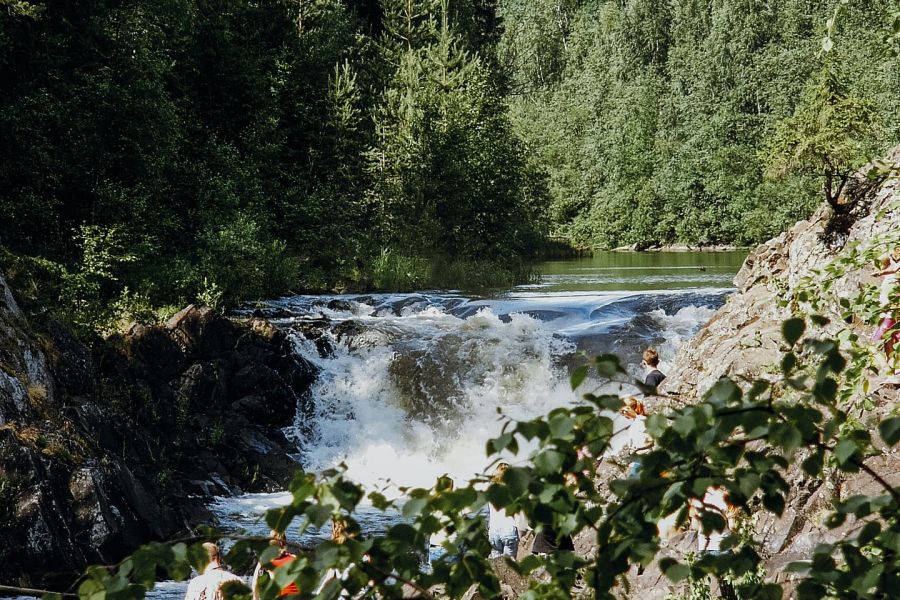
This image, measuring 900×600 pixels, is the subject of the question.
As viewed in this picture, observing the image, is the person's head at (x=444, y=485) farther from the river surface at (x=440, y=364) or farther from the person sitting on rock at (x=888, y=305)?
the river surface at (x=440, y=364)

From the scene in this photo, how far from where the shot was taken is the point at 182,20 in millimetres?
24922

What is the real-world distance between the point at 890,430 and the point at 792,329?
29cm

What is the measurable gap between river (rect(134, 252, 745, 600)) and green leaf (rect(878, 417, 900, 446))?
12289 millimetres

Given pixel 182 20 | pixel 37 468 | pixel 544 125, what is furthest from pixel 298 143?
pixel 544 125

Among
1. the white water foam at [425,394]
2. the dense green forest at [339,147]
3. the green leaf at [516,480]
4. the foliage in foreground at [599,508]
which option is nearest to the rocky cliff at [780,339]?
the dense green forest at [339,147]

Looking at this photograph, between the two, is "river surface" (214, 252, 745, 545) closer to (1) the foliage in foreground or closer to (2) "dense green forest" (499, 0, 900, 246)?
(1) the foliage in foreground

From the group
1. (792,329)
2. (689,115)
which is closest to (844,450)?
(792,329)

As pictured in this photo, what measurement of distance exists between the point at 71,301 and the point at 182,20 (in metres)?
11.5

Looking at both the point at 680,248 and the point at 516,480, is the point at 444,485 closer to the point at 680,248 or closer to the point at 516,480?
the point at 516,480

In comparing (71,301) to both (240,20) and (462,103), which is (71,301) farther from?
(462,103)

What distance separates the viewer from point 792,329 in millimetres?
2084

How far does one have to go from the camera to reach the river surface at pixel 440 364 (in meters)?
16.4

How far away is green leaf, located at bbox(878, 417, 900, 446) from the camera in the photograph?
6.31 feet

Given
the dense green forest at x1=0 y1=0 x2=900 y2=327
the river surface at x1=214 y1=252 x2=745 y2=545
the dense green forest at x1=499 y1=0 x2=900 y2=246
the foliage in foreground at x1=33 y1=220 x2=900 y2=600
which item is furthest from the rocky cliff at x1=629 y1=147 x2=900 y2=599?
the dense green forest at x1=499 y1=0 x2=900 y2=246
